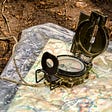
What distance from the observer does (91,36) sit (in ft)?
6.28

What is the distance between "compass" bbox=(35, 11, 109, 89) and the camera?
1.81 metres

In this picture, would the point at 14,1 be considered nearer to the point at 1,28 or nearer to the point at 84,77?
the point at 1,28

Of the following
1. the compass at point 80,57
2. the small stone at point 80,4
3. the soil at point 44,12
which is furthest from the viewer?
the small stone at point 80,4

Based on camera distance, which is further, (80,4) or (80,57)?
(80,4)

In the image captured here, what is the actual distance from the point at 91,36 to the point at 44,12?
1.26 metres

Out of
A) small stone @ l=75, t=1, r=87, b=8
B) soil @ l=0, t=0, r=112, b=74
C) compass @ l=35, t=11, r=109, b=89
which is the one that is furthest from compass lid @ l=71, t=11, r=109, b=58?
small stone @ l=75, t=1, r=87, b=8

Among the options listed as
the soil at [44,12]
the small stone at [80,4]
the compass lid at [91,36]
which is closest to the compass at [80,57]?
the compass lid at [91,36]

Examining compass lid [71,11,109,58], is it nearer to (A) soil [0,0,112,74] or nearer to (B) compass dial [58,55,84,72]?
(B) compass dial [58,55,84,72]

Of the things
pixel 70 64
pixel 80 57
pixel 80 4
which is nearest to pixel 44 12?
pixel 80 4

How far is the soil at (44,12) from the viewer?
2.86m

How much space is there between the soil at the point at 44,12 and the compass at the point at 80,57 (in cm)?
74

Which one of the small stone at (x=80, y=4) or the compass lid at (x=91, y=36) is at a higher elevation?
the compass lid at (x=91, y=36)

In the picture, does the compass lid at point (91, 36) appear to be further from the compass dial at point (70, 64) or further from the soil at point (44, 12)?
the soil at point (44, 12)

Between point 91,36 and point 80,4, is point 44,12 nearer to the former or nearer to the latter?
point 80,4
